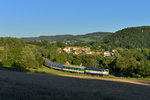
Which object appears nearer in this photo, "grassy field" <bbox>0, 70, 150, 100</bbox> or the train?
"grassy field" <bbox>0, 70, 150, 100</bbox>

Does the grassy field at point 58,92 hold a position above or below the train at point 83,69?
above

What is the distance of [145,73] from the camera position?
1913 inches

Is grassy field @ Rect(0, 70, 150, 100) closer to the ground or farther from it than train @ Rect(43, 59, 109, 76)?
farther from it

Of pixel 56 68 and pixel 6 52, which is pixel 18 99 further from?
pixel 6 52

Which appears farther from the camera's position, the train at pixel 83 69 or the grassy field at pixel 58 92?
the train at pixel 83 69

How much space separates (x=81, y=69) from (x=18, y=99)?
40.9m

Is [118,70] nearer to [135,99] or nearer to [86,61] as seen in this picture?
[86,61]

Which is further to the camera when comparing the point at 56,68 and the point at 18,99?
the point at 56,68

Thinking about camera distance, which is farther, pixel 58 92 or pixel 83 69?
pixel 83 69

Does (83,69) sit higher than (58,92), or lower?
lower

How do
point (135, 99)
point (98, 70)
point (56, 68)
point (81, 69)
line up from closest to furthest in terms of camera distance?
1. point (135, 99)
2. point (98, 70)
3. point (81, 69)
4. point (56, 68)

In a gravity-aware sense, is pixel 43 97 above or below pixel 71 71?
above

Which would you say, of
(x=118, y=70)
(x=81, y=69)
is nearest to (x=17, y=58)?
(x=81, y=69)

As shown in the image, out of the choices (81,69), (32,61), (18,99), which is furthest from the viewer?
(32,61)
